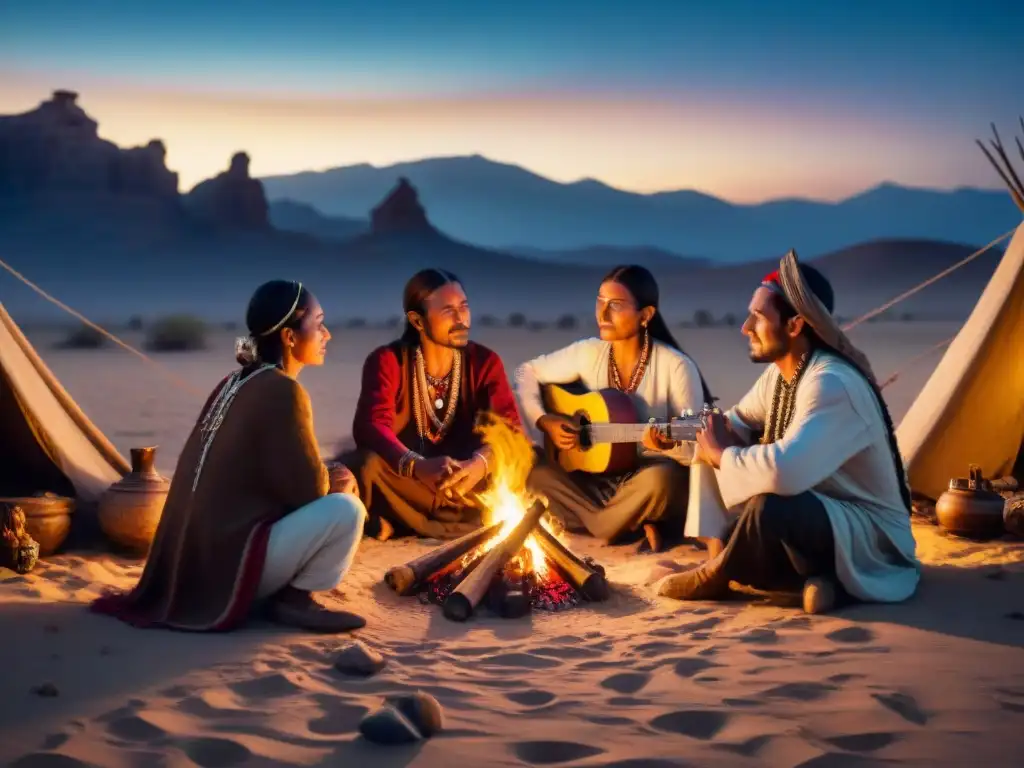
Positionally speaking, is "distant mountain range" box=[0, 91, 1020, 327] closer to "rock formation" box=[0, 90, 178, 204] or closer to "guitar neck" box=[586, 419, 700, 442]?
"rock formation" box=[0, 90, 178, 204]

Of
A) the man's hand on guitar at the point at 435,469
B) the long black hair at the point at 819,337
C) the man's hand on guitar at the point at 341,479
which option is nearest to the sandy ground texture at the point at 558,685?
the long black hair at the point at 819,337

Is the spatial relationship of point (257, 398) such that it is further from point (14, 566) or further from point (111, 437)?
point (111, 437)

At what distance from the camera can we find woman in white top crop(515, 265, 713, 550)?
589cm

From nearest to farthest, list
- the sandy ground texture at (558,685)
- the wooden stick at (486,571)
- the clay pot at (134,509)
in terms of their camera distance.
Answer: the sandy ground texture at (558,685), the wooden stick at (486,571), the clay pot at (134,509)

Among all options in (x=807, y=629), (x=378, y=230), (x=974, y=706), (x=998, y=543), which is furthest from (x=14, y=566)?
(x=378, y=230)

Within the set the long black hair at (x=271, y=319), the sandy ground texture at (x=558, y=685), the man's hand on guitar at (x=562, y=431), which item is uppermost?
the long black hair at (x=271, y=319)

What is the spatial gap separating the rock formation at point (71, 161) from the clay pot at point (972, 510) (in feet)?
224

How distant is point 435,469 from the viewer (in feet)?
18.9

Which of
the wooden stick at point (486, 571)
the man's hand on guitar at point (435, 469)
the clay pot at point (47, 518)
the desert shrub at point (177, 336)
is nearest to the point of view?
the wooden stick at point (486, 571)

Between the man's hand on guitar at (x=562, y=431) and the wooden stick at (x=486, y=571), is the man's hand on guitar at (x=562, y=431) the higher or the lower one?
the higher one

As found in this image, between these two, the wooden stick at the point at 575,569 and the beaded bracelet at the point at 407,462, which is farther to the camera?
the beaded bracelet at the point at 407,462

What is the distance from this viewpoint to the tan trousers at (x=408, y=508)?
6.09m

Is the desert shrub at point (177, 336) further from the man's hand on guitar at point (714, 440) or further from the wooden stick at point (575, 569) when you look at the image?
the man's hand on guitar at point (714, 440)

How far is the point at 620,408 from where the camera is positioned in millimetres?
5980
